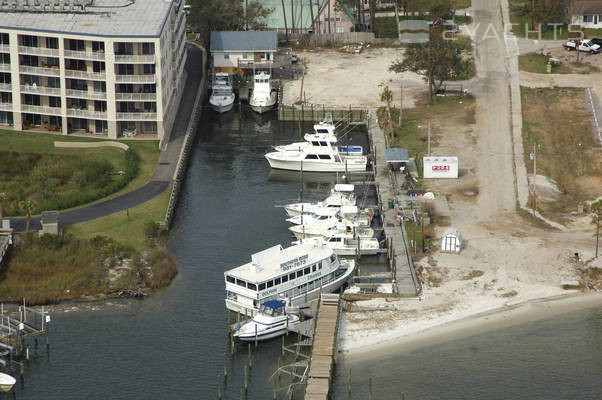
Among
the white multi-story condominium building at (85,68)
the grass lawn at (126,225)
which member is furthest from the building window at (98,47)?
the grass lawn at (126,225)

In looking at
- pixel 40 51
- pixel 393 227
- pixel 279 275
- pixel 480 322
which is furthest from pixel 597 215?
pixel 40 51

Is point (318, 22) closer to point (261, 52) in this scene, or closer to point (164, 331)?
point (261, 52)

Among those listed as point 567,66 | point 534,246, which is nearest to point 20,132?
point 534,246

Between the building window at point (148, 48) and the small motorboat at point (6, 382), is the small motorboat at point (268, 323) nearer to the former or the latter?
the small motorboat at point (6, 382)

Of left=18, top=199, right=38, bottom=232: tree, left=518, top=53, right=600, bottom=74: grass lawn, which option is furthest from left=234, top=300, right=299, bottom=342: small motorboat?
left=518, top=53, right=600, bottom=74: grass lawn

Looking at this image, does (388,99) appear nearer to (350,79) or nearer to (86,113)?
(350,79)
